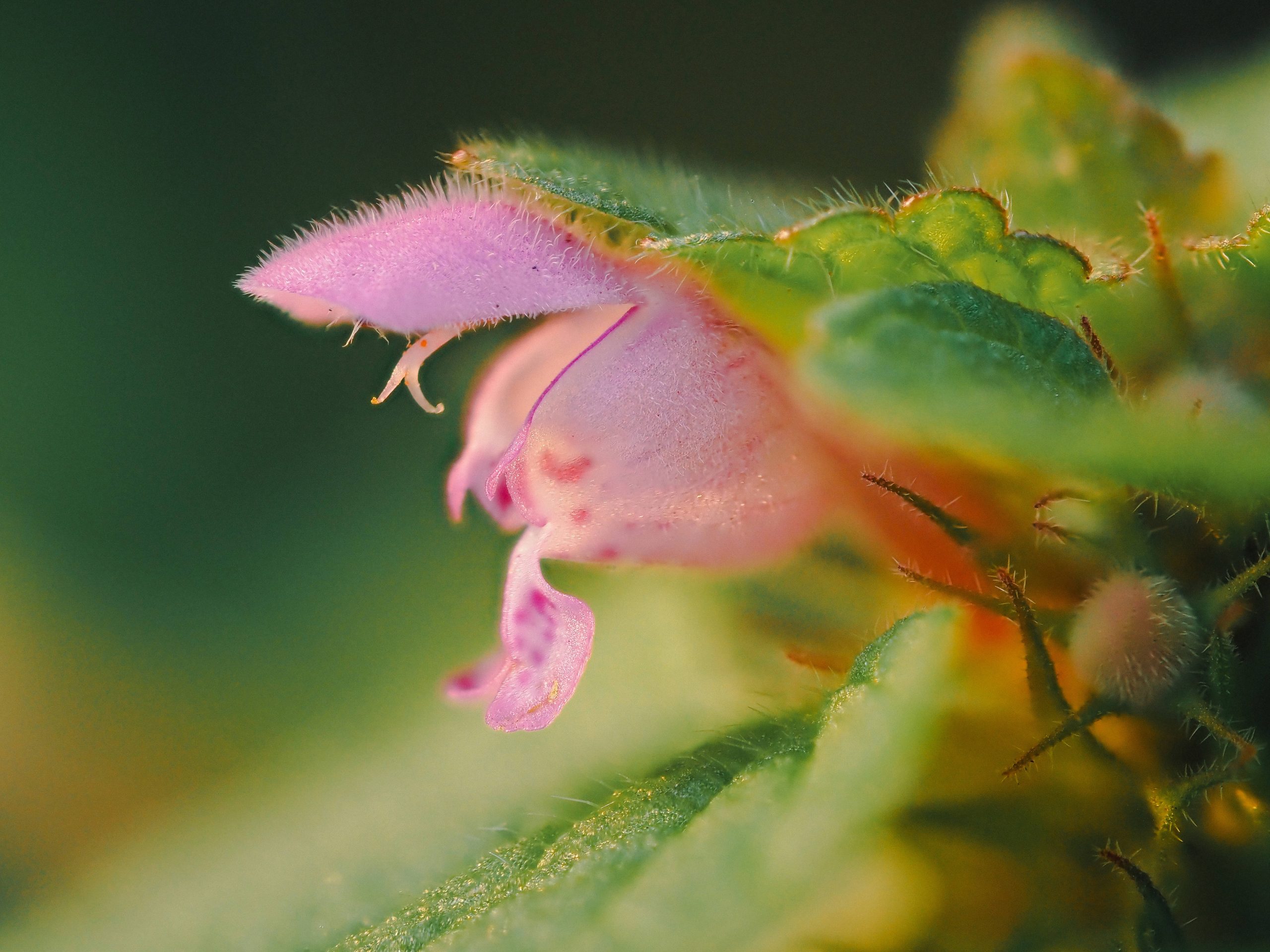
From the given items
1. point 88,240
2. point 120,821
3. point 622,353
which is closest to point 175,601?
point 120,821

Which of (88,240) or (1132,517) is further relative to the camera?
(88,240)

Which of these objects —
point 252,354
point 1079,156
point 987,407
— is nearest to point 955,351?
point 987,407

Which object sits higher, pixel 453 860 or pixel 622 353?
pixel 622 353

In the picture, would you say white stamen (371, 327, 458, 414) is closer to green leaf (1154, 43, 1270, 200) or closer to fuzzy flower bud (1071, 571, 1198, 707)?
fuzzy flower bud (1071, 571, 1198, 707)

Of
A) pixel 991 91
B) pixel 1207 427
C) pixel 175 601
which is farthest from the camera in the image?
pixel 175 601

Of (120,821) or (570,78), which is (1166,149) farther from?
(570,78)

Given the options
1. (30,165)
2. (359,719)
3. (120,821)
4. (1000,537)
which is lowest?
(120,821)

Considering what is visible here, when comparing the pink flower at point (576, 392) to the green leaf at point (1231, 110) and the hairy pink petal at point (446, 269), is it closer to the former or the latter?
the hairy pink petal at point (446, 269)
